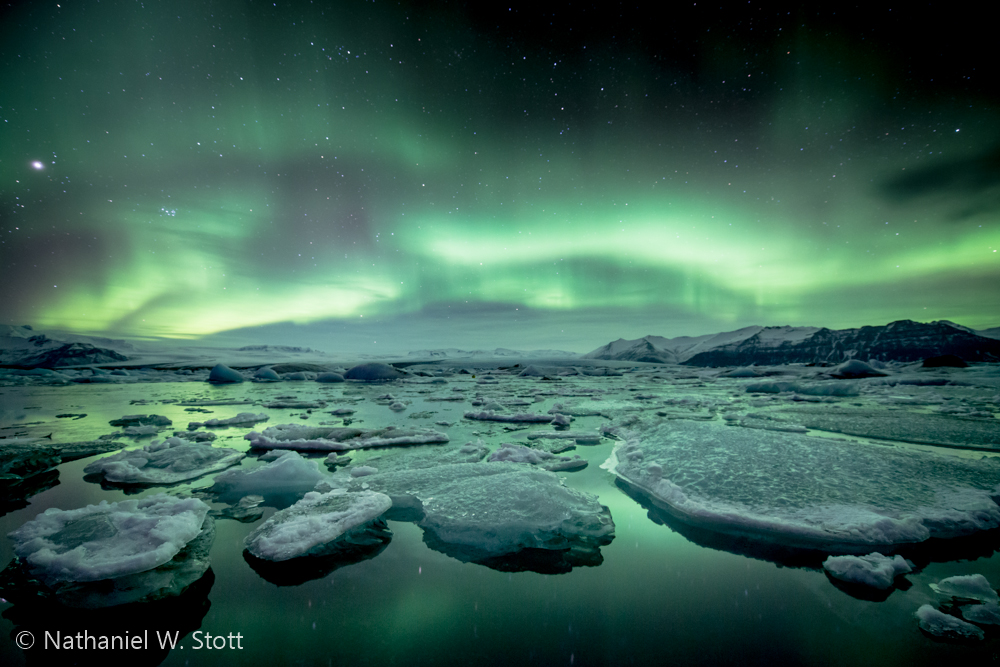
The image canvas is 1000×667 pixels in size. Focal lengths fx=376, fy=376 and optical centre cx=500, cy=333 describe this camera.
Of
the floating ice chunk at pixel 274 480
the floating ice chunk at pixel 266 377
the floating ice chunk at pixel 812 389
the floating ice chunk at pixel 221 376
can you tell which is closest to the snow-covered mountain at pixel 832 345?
the floating ice chunk at pixel 812 389

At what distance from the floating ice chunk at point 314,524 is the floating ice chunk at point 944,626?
3.18m

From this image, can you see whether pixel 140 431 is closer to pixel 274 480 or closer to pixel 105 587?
pixel 274 480

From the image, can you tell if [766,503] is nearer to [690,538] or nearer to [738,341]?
[690,538]

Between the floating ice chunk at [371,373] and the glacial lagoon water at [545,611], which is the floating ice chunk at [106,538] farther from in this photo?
the floating ice chunk at [371,373]

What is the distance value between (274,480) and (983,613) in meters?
5.02

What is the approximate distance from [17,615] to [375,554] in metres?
1.64

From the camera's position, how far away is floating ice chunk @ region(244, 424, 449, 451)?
5402 millimetres

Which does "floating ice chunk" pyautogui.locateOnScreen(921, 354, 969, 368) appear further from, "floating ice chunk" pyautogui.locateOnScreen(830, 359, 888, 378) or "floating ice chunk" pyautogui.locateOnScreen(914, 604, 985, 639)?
"floating ice chunk" pyautogui.locateOnScreen(914, 604, 985, 639)

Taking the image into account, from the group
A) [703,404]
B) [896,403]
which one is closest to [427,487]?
[703,404]

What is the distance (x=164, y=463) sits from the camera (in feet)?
14.1

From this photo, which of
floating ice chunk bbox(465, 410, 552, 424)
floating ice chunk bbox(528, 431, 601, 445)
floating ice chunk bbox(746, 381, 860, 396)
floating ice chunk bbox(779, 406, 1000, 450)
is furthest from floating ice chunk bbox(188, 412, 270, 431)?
floating ice chunk bbox(746, 381, 860, 396)

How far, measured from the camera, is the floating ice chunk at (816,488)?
105 inches

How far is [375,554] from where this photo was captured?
2.45 m

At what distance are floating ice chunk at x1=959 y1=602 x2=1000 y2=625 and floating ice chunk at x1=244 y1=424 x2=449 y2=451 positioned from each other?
5.01m
